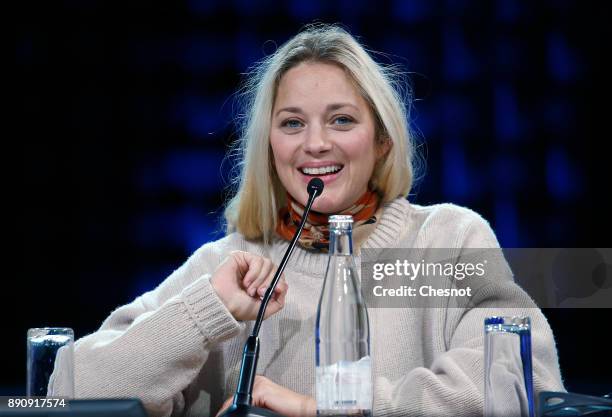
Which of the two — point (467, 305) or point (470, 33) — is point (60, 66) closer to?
point (470, 33)

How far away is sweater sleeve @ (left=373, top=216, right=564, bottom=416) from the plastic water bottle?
0.92 feet

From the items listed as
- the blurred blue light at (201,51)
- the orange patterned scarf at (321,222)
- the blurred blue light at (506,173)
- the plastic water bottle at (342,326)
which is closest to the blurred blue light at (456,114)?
the blurred blue light at (506,173)

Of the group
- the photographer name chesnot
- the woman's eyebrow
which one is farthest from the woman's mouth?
the photographer name chesnot

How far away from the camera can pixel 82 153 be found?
3.20 metres

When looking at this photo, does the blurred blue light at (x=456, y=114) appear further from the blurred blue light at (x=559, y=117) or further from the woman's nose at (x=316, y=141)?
the woman's nose at (x=316, y=141)

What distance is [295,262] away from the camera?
187 cm

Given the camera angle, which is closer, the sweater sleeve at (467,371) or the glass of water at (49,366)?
the glass of water at (49,366)

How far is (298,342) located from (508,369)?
0.77m

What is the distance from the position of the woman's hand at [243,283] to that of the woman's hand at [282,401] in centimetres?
13

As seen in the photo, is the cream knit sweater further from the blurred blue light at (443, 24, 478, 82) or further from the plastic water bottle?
the blurred blue light at (443, 24, 478, 82)

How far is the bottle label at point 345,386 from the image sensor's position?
3.56 ft

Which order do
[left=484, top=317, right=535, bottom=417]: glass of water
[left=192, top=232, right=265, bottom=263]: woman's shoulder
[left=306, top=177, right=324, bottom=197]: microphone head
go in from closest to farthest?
[left=484, top=317, right=535, bottom=417]: glass of water
[left=306, top=177, right=324, bottom=197]: microphone head
[left=192, top=232, right=265, bottom=263]: woman's shoulder

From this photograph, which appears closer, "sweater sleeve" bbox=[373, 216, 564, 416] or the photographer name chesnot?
"sweater sleeve" bbox=[373, 216, 564, 416]

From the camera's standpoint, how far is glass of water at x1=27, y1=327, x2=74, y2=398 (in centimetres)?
114
